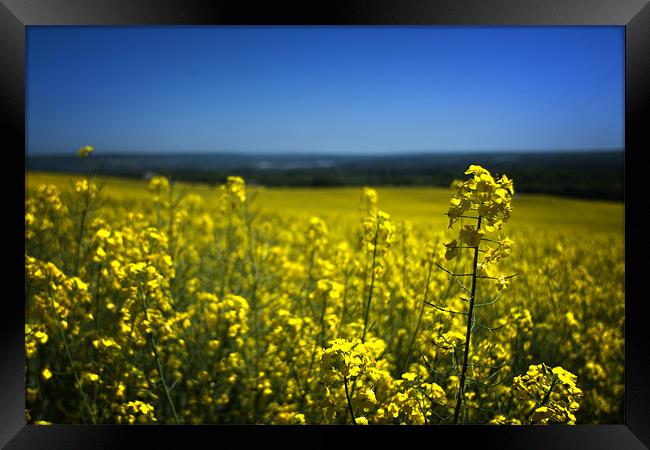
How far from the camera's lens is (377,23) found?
2.20 m

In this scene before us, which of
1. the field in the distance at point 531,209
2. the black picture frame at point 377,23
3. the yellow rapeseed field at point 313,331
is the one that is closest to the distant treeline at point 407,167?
the field in the distance at point 531,209

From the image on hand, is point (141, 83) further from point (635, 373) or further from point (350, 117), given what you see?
point (635, 373)

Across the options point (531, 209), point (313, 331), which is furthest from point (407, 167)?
point (313, 331)

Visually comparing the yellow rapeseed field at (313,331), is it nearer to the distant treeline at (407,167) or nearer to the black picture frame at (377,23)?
the black picture frame at (377,23)

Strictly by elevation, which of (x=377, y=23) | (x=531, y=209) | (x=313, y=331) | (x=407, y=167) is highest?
(x=377, y=23)

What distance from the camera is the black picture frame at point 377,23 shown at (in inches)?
87.0

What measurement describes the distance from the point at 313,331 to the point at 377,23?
1.33 m

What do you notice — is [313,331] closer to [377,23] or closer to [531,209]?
[377,23]

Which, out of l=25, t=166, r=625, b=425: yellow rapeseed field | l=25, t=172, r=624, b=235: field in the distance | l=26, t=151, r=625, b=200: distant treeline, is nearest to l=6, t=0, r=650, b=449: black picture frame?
l=25, t=166, r=625, b=425: yellow rapeseed field

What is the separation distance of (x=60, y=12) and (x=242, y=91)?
5.19 ft

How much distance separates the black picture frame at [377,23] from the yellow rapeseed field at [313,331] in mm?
96

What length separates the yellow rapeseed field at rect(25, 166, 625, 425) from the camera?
73.8 inches

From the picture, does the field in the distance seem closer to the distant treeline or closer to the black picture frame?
the distant treeline

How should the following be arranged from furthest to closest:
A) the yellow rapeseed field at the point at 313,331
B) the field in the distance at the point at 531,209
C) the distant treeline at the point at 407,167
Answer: the field in the distance at the point at 531,209 → the distant treeline at the point at 407,167 → the yellow rapeseed field at the point at 313,331
